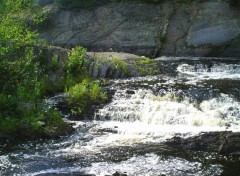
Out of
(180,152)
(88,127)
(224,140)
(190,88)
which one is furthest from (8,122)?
(190,88)

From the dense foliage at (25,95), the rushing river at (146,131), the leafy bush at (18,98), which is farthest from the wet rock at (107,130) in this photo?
the leafy bush at (18,98)

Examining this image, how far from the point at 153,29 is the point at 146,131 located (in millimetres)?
17203

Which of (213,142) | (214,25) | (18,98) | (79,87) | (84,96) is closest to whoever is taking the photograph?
(213,142)

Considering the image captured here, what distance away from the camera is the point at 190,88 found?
738 inches

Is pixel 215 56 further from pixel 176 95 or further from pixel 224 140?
pixel 224 140

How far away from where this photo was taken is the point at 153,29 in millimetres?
30781

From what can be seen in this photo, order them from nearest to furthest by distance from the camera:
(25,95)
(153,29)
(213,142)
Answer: (213,142), (25,95), (153,29)

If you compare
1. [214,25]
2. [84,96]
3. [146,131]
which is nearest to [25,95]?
[84,96]

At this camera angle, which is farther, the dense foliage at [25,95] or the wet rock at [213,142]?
the dense foliage at [25,95]

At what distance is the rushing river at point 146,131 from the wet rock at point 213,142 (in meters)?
0.37

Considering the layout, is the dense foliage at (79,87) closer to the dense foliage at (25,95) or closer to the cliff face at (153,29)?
the dense foliage at (25,95)

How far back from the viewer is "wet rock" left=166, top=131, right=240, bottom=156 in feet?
39.2

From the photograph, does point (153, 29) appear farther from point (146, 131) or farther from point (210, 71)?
point (146, 131)

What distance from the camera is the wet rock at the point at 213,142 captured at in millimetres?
11953
